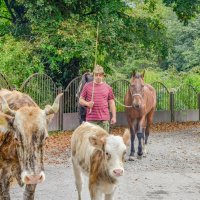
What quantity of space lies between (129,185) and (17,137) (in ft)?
15.7

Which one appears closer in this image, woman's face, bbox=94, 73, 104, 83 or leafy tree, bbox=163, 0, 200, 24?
woman's face, bbox=94, 73, 104, 83

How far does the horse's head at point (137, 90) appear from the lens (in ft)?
47.9

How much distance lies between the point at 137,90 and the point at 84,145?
6158mm

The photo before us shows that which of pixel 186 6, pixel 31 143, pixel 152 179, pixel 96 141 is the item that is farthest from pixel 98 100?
pixel 186 6

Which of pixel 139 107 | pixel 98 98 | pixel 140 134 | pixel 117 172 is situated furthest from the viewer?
pixel 140 134

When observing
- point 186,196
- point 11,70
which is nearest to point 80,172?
point 186,196

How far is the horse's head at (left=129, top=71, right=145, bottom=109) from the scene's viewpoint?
47.9 feet

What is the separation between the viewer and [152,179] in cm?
1191

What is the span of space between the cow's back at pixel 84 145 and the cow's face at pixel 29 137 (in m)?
1.67

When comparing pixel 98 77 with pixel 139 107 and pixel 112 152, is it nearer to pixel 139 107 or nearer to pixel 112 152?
pixel 112 152

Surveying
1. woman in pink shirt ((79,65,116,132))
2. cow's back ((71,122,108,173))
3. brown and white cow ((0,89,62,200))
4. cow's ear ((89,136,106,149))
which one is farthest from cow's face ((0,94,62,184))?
woman in pink shirt ((79,65,116,132))

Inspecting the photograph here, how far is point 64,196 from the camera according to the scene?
10.1 m

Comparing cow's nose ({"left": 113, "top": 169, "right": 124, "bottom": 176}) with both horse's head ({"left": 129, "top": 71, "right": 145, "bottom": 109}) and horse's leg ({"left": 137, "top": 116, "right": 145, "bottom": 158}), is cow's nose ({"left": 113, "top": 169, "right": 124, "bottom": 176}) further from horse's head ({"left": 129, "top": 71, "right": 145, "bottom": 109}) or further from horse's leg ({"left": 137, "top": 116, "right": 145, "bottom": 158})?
horse's leg ({"left": 137, "top": 116, "right": 145, "bottom": 158})

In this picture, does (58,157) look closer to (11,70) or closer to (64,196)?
(64,196)
